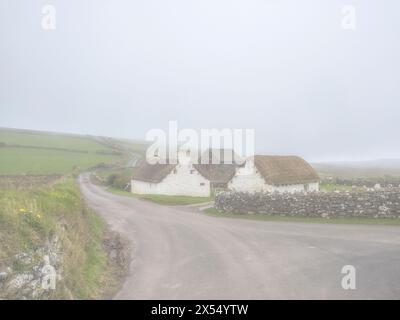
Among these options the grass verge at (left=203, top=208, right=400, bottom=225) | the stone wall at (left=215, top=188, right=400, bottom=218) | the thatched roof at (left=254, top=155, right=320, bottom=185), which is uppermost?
the thatched roof at (left=254, top=155, right=320, bottom=185)

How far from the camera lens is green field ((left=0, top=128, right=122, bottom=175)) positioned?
6431 cm

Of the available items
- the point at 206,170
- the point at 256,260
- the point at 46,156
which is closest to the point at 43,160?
the point at 46,156

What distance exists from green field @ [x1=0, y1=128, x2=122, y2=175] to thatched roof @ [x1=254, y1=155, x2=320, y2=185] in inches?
1324

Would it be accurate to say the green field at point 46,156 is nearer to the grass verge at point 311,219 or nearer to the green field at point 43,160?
the green field at point 43,160

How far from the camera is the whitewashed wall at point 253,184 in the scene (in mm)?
38800

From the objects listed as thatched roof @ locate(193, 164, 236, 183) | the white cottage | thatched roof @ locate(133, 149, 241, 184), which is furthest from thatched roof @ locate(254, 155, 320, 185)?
thatched roof @ locate(193, 164, 236, 183)

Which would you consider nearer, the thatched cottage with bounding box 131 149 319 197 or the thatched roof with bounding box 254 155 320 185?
→ the thatched roof with bounding box 254 155 320 185

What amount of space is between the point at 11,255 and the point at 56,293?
1391 mm

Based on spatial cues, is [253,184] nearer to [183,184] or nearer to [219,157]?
[183,184]

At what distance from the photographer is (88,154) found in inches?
3777

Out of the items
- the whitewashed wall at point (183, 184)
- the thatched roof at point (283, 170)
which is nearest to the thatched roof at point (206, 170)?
the whitewashed wall at point (183, 184)

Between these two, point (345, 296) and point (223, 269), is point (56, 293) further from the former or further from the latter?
point (345, 296)

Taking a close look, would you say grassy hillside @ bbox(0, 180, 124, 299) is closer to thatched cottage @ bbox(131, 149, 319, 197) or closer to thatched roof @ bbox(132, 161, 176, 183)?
thatched cottage @ bbox(131, 149, 319, 197)
